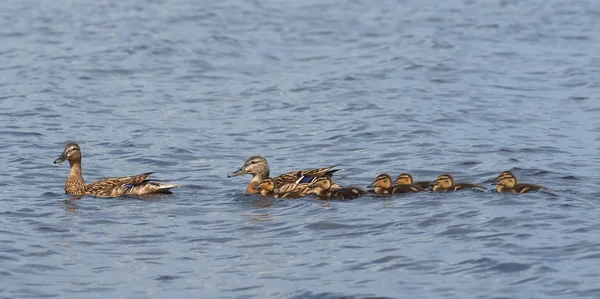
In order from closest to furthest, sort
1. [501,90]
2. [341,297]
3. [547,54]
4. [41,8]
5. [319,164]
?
[341,297] → [319,164] → [501,90] → [547,54] → [41,8]

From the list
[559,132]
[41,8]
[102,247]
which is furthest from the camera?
[41,8]

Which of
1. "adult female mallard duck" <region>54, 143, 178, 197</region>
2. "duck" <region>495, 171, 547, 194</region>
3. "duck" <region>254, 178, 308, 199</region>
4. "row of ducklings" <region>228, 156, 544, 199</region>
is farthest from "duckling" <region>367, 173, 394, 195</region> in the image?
"adult female mallard duck" <region>54, 143, 178, 197</region>

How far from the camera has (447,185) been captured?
54.2 ft

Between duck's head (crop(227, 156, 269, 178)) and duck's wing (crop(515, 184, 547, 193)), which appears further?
duck's head (crop(227, 156, 269, 178))

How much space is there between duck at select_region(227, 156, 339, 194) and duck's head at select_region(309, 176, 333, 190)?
0.13 metres

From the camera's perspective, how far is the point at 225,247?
14.2 metres

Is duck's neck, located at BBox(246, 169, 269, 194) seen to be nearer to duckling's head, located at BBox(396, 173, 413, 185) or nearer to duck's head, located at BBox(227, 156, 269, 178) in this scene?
duck's head, located at BBox(227, 156, 269, 178)

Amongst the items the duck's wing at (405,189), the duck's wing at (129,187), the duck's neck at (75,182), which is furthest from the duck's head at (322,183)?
the duck's neck at (75,182)

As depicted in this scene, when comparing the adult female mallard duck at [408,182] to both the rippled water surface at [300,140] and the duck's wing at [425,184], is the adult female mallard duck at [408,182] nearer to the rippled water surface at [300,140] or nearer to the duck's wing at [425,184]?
the duck's wing at [425,184]

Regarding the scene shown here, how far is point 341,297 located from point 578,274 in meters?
2.35

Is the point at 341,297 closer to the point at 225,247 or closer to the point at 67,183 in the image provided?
the point at 225,247

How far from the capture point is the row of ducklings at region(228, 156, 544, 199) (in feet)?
Answer: 53.7

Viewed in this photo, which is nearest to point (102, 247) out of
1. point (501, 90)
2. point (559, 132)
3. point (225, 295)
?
point (225, 295)

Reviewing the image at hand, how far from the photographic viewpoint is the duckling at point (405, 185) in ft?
54.2
